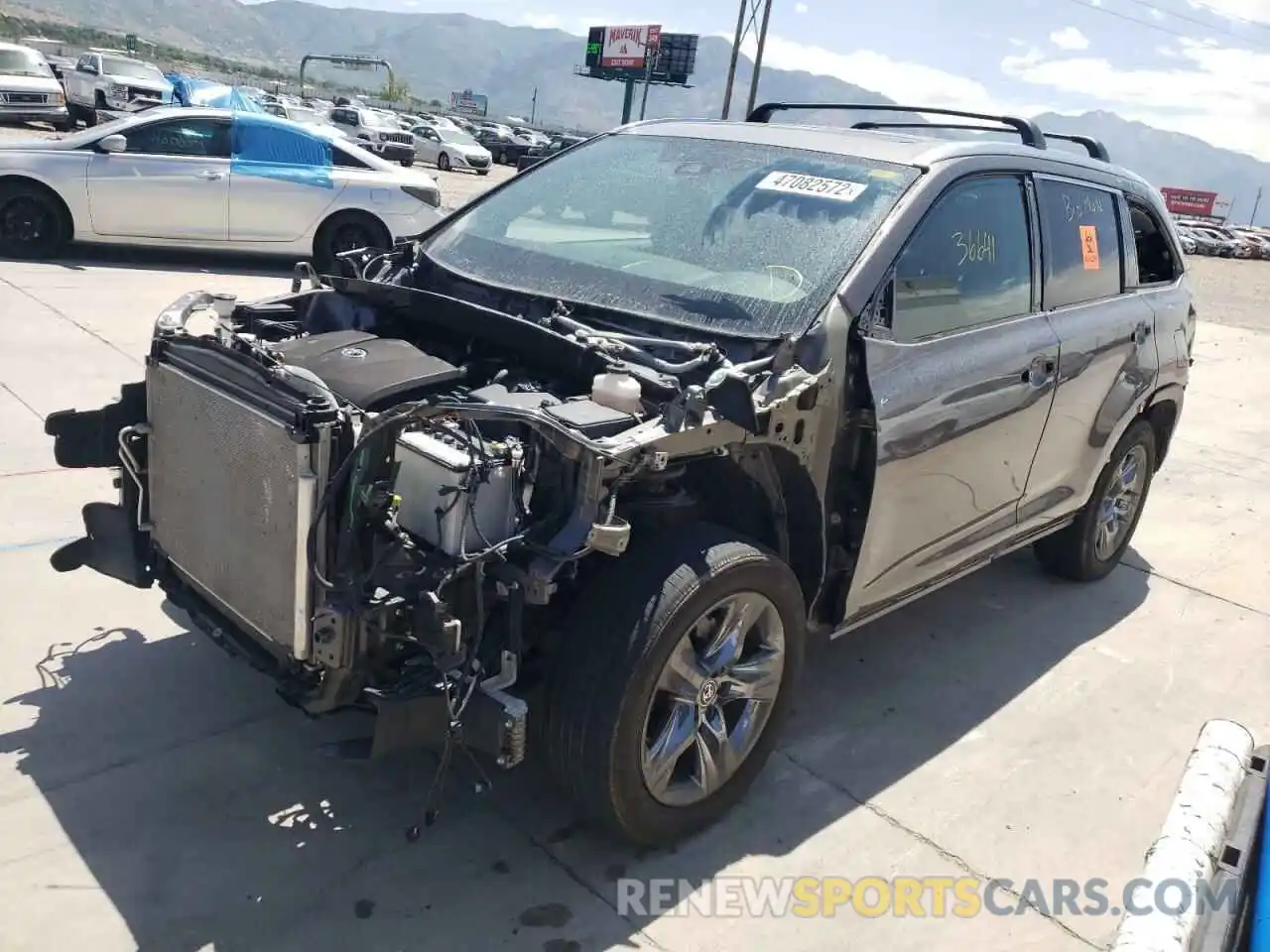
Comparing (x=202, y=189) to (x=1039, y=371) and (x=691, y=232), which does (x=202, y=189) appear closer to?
(x=691, y=232)

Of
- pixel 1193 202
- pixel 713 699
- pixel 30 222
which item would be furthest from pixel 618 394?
pixel 1193 202

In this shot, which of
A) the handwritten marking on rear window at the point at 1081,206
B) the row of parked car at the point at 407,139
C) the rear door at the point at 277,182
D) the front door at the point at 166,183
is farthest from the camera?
the row of parked car at the point at 407,139

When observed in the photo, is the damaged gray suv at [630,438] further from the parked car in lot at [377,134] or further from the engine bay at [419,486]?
the parked car in lot at [377,134]

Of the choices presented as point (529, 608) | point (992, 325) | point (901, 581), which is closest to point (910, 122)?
point (992, 325)

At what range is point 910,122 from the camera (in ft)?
16.4

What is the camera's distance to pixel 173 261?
1102 cm

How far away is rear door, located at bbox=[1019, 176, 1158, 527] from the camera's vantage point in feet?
14.4

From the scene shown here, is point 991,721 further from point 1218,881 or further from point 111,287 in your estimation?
point 111,287

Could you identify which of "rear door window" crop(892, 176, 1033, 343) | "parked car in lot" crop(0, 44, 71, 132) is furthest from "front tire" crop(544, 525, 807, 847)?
"parked car in lot" crop(0, 44, 71, 132)

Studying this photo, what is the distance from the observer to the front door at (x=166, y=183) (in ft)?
33.1

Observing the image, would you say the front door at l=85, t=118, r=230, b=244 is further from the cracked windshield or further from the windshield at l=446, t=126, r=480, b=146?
the windshield at l=446, t=126, r=480, b=146

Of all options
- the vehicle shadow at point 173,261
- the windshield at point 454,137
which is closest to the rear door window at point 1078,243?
the vehicle shadow at point 173,261

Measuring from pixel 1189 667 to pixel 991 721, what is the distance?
1.28 meters

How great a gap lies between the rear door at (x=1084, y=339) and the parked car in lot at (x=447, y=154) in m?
31.9
